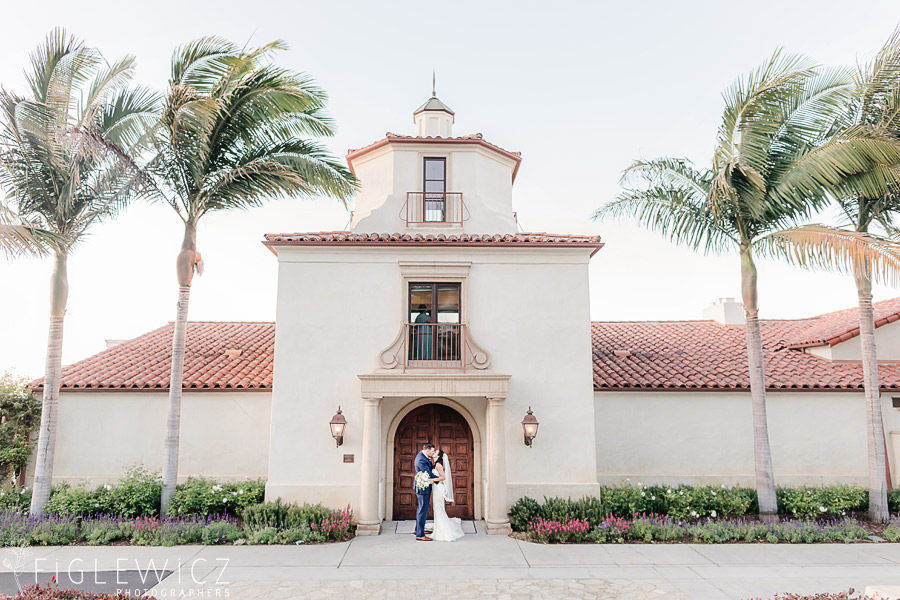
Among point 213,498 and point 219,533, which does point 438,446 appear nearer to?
point 219,533

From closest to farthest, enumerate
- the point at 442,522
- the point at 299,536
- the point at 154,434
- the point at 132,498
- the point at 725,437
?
the point at 299,536, the point at 442,522, the point at 132,498, the point at 154,434, the point at 725,437

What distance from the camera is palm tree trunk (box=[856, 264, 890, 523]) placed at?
1063 cm

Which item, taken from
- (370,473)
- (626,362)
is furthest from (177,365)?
(626,362)

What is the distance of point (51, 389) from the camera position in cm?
1026

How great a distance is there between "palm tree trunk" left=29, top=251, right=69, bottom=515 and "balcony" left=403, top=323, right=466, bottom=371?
6.79m

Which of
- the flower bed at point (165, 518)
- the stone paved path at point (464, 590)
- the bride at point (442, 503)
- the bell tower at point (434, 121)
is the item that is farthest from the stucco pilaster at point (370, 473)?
the bell tower at point (434, 121)

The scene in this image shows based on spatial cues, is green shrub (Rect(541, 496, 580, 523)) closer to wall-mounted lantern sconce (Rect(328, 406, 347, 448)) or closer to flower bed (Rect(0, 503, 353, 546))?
flower bed (Rect(0, 503, 353, 546))

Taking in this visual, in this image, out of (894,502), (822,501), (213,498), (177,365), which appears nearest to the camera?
(177,365)

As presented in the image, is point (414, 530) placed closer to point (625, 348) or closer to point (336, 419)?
point (336, 419)

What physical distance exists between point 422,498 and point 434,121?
393 inches

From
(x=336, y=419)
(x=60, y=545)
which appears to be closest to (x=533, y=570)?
(x=336, y=419)

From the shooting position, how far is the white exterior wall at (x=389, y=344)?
10703mm

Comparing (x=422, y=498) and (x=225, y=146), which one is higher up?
(x=225, y=146)

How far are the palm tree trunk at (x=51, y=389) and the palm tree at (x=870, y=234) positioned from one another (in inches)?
553
